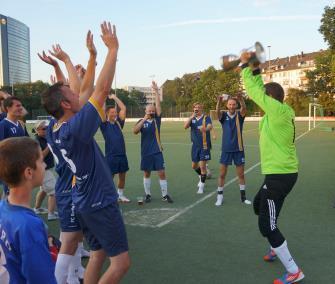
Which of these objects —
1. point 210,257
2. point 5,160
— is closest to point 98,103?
point 5,160

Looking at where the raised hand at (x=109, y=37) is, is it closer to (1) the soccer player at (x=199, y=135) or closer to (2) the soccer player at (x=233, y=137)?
(2) the soccer player at (x=233, y=137)

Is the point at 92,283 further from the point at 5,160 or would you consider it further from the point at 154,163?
the point at 154,163

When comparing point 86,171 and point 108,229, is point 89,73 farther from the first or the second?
point 108,229

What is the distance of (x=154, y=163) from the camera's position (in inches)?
325

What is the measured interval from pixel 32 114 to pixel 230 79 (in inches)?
1527

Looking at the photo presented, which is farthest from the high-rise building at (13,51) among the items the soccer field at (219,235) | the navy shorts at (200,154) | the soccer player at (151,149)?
the soccer field at (219,235)

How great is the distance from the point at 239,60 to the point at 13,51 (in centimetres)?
9049

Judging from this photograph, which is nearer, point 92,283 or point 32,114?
point 92,283

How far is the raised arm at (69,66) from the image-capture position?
399cm

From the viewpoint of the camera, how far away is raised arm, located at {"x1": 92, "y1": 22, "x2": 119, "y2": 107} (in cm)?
288

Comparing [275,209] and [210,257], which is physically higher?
[275,209]

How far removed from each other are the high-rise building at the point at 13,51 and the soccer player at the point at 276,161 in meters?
80.9

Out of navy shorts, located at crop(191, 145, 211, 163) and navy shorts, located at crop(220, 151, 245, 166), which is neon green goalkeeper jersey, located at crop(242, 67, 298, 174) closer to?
navy shorts, located at crop(220, 151, 245, 166)

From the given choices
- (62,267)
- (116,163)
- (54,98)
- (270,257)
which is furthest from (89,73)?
(116,163)
